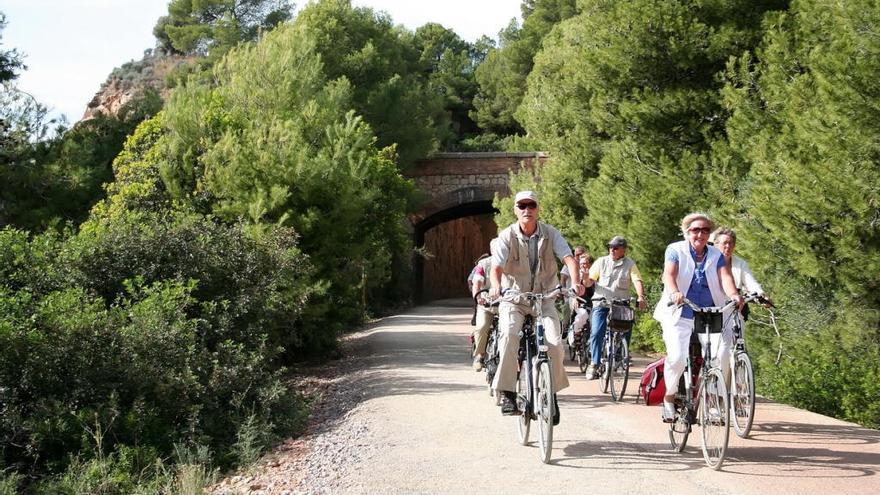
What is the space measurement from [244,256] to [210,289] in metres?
0.69

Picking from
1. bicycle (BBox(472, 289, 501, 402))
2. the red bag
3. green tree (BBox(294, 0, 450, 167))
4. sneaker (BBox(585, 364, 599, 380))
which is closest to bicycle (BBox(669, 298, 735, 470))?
the red bag

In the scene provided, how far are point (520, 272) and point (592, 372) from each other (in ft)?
14.8

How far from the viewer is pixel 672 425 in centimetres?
722

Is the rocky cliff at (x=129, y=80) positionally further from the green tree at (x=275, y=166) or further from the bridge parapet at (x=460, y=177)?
the green tree at (x=275, y=166)

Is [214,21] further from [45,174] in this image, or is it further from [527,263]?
[527,263]

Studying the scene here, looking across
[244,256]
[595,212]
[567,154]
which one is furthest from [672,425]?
[567,154]

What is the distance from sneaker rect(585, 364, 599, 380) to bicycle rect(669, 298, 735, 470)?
406cm

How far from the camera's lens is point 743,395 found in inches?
284

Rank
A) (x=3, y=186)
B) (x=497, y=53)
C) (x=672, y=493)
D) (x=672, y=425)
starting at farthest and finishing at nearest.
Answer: (x=497, y=53) < (x=3, y=186) < (x=672, y=425) < (x=672, y=493)

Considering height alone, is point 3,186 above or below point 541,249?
above

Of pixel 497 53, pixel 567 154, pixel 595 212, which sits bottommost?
pixel 595 212

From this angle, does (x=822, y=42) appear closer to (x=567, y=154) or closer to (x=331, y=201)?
(x=331, y=201)

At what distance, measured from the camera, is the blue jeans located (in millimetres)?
11117

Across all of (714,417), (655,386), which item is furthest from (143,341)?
(714,417)
